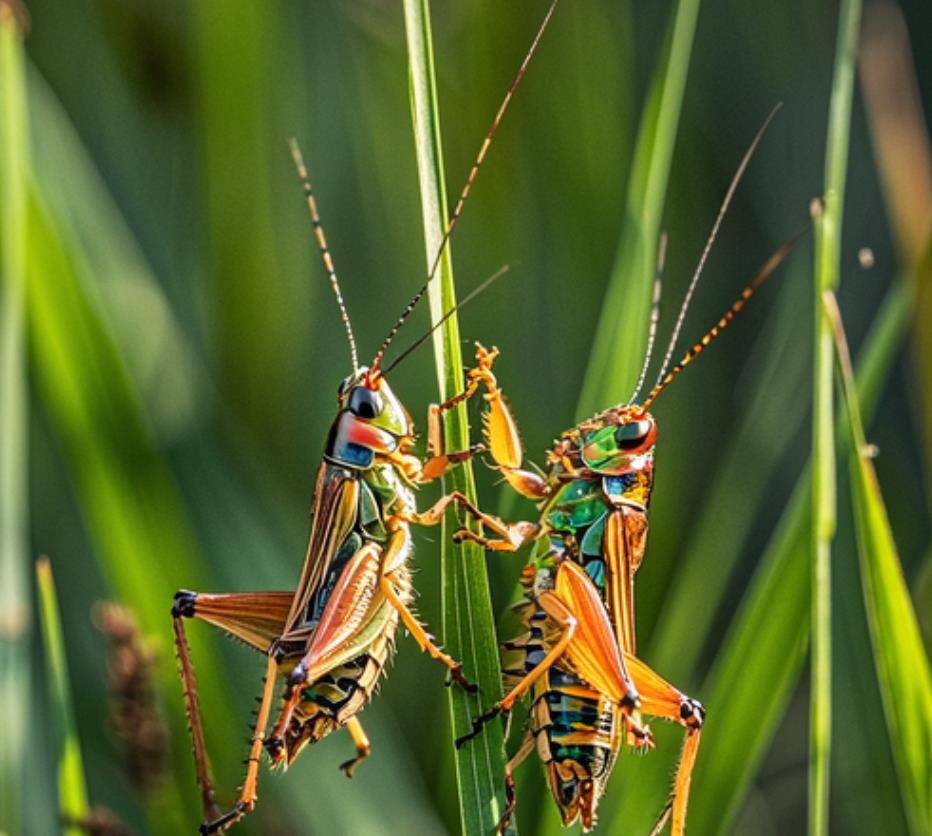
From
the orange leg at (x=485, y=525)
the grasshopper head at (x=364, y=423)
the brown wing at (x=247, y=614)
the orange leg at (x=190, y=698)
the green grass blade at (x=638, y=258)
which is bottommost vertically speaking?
the orange leg at (x=190, y=698)

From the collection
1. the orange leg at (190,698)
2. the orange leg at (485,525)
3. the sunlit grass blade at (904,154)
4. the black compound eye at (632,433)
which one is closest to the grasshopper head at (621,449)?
the black compound eye at (632,433)

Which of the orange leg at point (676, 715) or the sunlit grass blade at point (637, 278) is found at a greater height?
the sunlit grass blade at point (637, 278)

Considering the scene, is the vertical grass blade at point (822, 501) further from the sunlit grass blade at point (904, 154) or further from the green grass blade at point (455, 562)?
the sunlit grass blade at point (904, 154)

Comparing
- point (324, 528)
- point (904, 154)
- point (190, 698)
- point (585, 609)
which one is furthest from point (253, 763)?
point (904, 154)

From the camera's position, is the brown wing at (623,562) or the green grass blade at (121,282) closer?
the brown wing at (623,562)

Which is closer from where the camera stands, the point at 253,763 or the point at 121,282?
the point at 253,763

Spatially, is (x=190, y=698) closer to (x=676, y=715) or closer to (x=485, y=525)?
(x=485, y=525)

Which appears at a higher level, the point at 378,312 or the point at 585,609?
the point at 378,312
